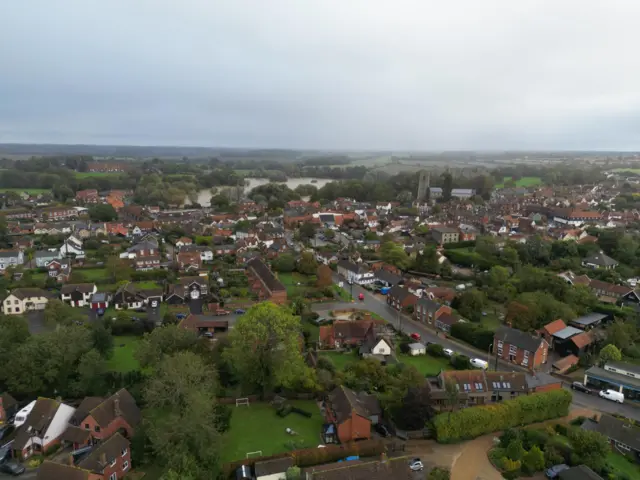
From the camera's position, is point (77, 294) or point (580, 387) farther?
point (77, 294)

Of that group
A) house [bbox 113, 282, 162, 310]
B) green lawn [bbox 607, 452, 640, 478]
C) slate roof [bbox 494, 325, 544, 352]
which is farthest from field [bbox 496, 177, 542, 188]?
green lawn [bbox 607, 452, 640, 478]

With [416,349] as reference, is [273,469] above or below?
above

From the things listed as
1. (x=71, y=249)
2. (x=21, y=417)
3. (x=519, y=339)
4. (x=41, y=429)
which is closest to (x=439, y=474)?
(x=519, y=339)

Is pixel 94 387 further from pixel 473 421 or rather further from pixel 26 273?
pixel 26 273

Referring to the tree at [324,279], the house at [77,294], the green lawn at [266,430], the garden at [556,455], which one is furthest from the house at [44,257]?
the garden at [556,455]

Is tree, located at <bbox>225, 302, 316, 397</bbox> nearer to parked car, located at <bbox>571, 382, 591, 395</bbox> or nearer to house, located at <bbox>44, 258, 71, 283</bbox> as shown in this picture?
parked car, located at <bbox>571, 382, 591, 395</bbox>

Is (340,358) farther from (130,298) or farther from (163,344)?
(130,298)

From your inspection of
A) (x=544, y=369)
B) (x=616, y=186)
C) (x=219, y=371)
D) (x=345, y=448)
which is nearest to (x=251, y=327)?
(x=219, y=371)

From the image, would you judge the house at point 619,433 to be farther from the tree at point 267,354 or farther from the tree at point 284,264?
the tree at point 284,264
